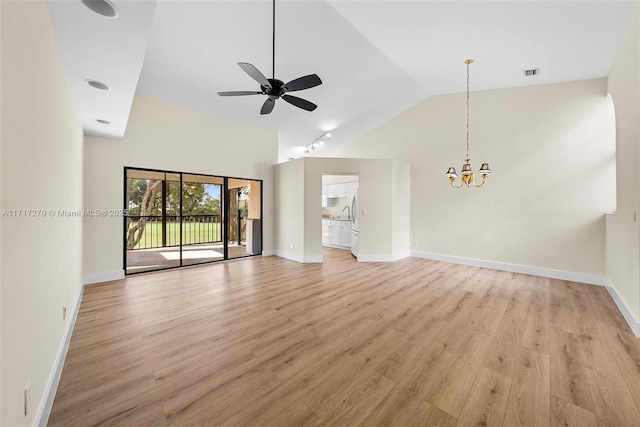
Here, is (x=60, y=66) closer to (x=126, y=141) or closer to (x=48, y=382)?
(x=48, y=382)

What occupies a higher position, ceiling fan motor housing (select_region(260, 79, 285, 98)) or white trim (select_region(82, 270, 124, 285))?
ceiling fan motor housing (select_region(260, 79, 285, 98))

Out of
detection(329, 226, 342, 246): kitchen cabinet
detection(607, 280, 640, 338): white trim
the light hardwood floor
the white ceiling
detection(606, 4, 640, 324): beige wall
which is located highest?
the white ceiling

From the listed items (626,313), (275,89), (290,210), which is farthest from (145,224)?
(626,313)

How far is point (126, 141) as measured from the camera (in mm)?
4660

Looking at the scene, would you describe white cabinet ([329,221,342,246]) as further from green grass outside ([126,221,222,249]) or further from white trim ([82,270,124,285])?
white trim ([82,270,124,285])

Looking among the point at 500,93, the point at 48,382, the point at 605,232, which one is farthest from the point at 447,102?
the point at 48,382

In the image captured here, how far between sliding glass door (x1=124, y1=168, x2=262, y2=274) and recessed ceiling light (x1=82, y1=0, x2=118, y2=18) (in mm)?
3716

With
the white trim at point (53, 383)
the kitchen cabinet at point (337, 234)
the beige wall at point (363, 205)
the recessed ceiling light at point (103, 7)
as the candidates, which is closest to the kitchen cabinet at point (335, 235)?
the kitchen cabinet at point (337, 234)

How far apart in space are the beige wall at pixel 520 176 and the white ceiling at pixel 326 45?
0.54 m

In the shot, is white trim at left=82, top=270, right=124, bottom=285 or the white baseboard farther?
the white baseboard

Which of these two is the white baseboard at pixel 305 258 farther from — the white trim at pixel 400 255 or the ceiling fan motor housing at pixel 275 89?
the ceiling fan motor housing at pixel 275 89

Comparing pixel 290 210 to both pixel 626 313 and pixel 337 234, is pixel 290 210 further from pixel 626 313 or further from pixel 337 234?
pixel 626 313

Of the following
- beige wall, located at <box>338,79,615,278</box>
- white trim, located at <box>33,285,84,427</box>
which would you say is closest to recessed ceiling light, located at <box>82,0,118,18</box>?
white trim, located at <box>33,285,84,427</box>

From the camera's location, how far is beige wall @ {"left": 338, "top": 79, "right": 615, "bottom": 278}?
4.43 metres
